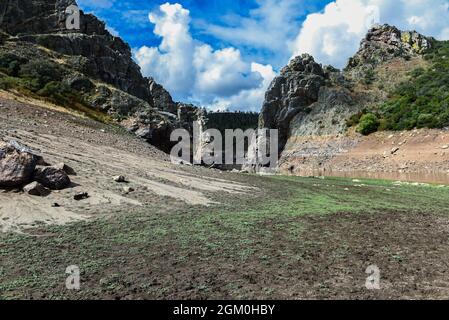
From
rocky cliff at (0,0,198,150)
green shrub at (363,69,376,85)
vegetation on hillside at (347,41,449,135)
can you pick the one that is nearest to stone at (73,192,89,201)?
rocky cliff at (0,0,198,150)

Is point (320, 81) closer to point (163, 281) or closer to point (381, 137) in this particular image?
point (381, 137)

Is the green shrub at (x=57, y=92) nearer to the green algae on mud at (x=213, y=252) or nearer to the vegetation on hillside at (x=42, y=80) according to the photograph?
the vegetation on hillside at (x=42, y=80)

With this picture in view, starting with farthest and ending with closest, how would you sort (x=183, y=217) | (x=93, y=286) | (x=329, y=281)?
(x=183, y=217) → (x=329, y=281) → (x=93, y=286)

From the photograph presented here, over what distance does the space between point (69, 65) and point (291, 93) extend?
4912 cm

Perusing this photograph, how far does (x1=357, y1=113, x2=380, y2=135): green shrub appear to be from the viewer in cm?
6831

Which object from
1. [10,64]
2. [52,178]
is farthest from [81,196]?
[10,64]

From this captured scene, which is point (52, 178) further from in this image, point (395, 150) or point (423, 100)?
point (423, 100)

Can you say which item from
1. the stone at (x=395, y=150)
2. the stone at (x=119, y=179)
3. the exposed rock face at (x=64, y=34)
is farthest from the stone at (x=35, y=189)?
the stone at (x=395, y=150)

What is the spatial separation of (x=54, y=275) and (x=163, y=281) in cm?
222

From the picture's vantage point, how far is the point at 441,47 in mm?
91000

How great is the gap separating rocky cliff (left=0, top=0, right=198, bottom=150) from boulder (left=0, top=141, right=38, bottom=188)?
1074 inches

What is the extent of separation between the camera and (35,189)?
1377cm
